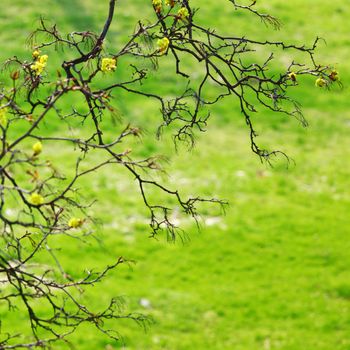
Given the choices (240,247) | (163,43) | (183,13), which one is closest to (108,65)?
(163,43)

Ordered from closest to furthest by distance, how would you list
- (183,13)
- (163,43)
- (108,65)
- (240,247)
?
(108,65) → (163,43) → (183,13) → (240,247)

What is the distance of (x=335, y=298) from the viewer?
13.2 m

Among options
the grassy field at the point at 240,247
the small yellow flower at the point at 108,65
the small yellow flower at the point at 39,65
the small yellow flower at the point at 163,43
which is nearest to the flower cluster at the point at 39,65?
the small yellow flower at the point at 39,65

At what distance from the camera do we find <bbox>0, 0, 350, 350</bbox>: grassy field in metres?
12.3

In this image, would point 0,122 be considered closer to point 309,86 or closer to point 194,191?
point 194,191

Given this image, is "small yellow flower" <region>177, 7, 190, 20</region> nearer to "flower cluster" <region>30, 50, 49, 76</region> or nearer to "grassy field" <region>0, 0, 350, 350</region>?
"flower cluster" <region>30, 50, 49, 76</region>

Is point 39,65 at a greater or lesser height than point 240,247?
lesser

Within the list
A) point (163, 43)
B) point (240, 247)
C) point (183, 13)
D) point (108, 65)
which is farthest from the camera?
point (240, 247)

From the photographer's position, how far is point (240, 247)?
1445cm

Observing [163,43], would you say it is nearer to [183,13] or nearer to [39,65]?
[183,13]

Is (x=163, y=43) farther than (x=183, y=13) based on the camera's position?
No

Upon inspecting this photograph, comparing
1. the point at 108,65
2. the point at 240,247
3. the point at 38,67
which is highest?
the point at 240,247

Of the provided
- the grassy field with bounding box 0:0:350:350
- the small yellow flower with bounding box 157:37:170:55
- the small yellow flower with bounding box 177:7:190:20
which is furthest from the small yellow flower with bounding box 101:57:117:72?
the grassy field with bounding box 0:0:350:350

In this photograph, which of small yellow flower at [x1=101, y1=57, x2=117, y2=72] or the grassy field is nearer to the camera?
small yellow flower at [x1=101, y1=57, x2=117, y2=72]
